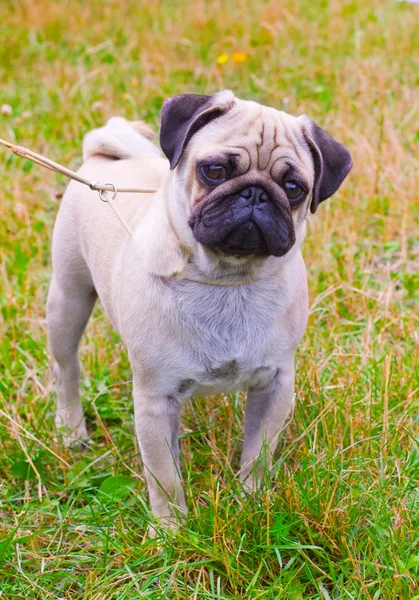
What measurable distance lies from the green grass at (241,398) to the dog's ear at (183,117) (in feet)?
4.09

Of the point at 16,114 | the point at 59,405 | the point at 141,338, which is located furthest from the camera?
the point at 16,114

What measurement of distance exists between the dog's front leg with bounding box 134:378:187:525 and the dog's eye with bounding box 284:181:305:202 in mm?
896

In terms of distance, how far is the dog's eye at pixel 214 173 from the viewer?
273 cm

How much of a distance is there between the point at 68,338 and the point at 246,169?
155 centimetres

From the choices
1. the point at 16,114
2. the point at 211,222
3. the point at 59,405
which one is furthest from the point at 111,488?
the point at 16,114

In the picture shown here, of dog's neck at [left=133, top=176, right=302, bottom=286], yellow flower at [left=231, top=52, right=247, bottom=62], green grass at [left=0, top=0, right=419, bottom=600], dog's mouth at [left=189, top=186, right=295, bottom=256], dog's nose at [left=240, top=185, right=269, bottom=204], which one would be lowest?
green grass at [left=0, top=0, right=419, bottom=600]

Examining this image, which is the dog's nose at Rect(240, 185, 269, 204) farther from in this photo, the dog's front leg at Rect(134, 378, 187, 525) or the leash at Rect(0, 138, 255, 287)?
the dog's front leg at Rect(134, 378, 187, 525)

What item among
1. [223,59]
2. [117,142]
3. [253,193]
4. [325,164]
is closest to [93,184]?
[117,142]

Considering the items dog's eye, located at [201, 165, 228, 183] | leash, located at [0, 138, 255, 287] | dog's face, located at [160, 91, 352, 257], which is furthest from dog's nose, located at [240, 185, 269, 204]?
leash, located at [0, 138, 255, 287]

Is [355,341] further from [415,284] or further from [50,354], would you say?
[50,354]

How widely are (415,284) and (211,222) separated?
7.80 feet

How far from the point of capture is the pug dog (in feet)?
8.92

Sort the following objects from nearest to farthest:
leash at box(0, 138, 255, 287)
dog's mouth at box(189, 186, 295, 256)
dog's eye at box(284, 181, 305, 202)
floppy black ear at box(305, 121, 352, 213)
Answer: dog's mouth at box(189, 186, 295, 256) → dog's eye at box(284, 181, 305, 202) → floppy black ear at box(305, 121, 352, 213) → leash at box(0, 138, 255, 287)

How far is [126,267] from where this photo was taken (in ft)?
10.0
